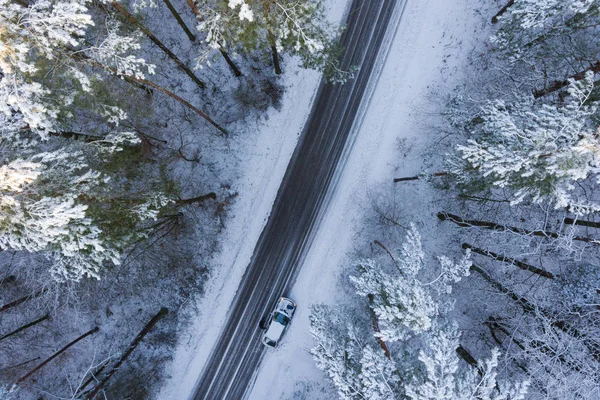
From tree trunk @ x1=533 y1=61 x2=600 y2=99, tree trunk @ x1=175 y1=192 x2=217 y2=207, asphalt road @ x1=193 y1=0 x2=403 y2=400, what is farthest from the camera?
asphalt road @ x1=193 y1=0 x2=403 y2=400

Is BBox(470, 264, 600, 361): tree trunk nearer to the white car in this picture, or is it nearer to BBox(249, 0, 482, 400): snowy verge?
BBox(249, 0, 482, 400): snowy verge

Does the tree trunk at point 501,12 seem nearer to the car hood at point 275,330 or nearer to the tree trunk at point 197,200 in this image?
the tree trunk at point 197,200

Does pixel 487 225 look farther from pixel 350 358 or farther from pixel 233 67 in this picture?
pixel 233 67

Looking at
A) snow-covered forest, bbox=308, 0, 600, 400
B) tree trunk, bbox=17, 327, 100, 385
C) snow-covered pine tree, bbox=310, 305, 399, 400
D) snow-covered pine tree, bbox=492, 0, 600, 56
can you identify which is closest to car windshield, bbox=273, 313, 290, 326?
snow-covered pine tree, bbox=310, 305, 399, 400

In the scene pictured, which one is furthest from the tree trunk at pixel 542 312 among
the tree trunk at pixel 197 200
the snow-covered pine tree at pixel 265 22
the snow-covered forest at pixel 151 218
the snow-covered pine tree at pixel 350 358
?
the tree trunk at pixel 197 200

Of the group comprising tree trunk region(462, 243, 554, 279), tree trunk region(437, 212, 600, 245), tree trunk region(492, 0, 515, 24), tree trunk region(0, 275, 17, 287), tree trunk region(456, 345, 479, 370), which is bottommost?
tree trunk region(0, 275, 17, 287)

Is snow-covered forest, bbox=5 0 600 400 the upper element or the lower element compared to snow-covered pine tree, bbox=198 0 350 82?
lower
